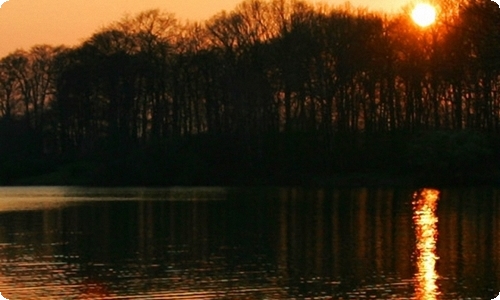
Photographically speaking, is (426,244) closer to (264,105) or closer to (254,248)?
(254,248)

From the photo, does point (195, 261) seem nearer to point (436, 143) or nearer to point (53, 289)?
point (53, 289)

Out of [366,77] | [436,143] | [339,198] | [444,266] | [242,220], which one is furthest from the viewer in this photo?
[366,77]

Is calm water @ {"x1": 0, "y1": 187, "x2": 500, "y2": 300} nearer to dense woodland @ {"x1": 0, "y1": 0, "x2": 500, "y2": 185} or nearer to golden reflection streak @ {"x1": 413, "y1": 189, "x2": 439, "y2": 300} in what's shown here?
golden reflection streak @ {"x1": 413, "y1": 189, "x2": 439, "y2": 300}

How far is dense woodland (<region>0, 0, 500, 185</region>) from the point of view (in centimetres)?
7712

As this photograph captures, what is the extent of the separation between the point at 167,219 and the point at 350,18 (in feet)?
113

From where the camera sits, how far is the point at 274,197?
6388 cm

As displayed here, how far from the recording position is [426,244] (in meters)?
36.3

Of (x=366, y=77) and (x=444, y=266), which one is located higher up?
(x=366, y=77)

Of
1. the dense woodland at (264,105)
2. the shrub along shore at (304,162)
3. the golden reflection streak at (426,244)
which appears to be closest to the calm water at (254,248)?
the golden reflection streak at (426,244)

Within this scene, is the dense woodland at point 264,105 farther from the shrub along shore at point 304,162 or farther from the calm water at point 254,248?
the calm water at point 254,248

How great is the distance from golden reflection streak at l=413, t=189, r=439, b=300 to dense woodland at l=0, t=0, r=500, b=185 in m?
14.6

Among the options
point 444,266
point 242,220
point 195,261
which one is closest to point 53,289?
point 195,261

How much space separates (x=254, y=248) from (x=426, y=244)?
5402mm

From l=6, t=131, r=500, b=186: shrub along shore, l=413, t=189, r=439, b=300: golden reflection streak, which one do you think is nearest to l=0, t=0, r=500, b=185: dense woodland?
l=6, t=131, r=500, b=186: shrub along shore
